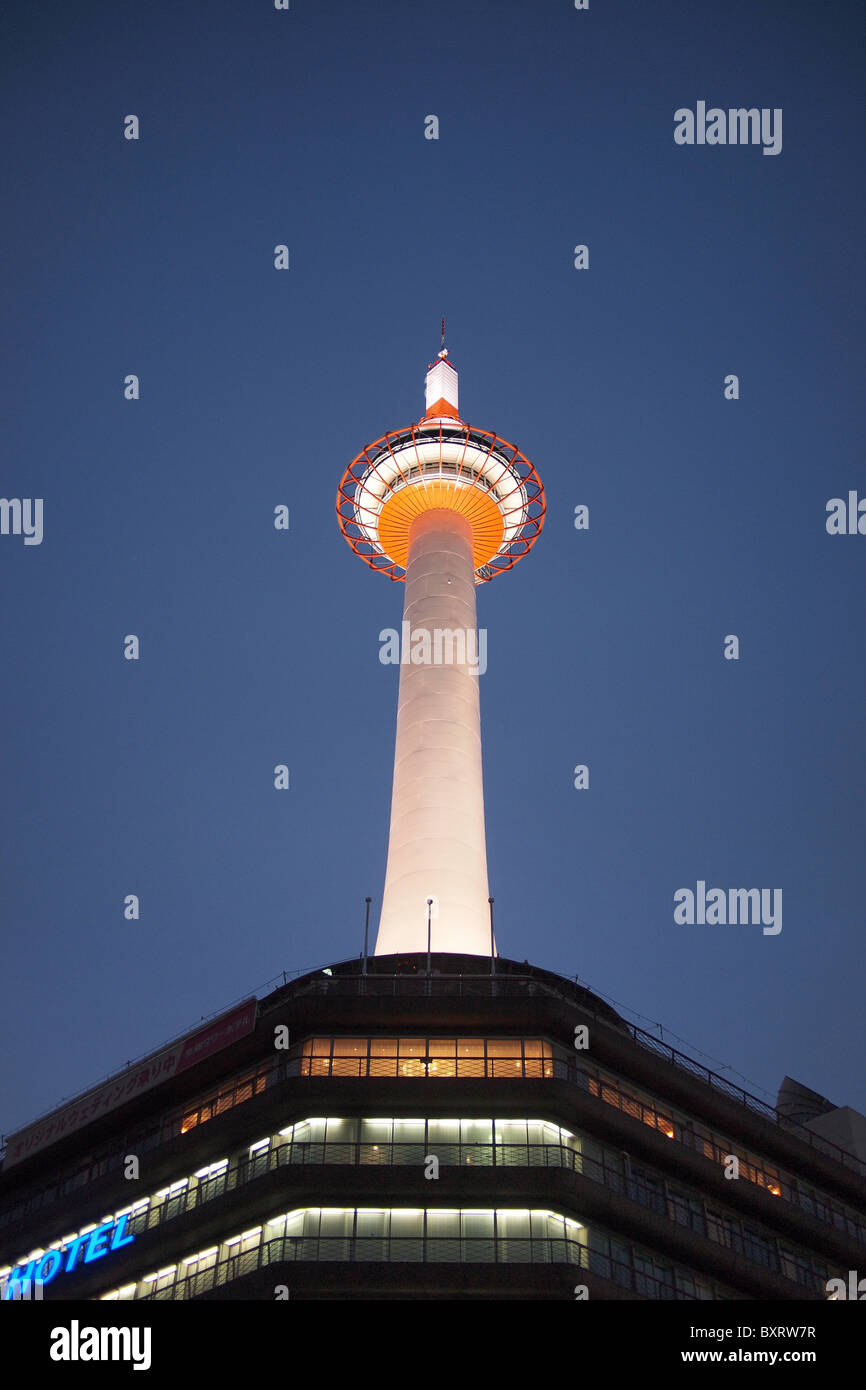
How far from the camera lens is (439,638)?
279 ft

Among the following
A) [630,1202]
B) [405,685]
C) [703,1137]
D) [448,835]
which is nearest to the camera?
[630,1202]

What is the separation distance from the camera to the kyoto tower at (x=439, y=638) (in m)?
72.6

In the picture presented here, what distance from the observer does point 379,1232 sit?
2057 inches

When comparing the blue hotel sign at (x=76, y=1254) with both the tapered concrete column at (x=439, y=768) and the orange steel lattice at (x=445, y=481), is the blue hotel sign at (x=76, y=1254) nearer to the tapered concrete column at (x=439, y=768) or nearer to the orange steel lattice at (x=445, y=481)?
the tapered concrete column at (x=439, y=768)

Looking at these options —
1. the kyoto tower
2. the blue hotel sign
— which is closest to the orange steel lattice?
the kyoto tower

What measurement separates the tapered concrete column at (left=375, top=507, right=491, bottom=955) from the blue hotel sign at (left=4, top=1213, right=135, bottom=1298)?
1844cm

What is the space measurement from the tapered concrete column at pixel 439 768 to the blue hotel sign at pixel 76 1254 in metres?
18.4

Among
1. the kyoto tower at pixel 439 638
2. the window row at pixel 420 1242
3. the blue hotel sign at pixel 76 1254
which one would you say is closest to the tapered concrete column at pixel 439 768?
the kyoto tower at pixel 439 638

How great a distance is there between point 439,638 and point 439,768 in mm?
9909

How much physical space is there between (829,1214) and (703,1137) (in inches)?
418
